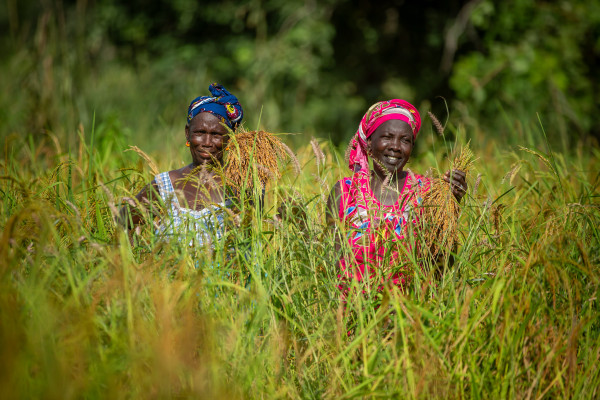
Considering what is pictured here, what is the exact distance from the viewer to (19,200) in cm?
281

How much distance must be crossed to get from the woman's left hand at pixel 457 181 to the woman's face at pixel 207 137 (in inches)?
40.2

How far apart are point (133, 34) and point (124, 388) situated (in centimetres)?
755

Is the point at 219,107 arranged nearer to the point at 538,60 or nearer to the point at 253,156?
the point at 253,156

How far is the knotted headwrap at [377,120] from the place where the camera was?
2639 millimetres

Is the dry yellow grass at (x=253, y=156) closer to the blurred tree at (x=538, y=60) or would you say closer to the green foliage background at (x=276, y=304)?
the green foliage background at (x=276, y=304)

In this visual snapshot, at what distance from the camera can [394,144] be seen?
2.59m

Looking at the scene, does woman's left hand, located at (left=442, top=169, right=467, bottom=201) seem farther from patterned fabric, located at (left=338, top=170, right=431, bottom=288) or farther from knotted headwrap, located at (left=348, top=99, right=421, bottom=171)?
knotted headwrap, located at (left=348, top=99, right=421, bottom=171)

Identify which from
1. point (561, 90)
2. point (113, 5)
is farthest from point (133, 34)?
point (561, 90)

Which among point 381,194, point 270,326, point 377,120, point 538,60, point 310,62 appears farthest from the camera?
point 310,62

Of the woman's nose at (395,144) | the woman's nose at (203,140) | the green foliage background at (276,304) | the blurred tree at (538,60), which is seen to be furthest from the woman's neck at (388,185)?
the blurred tree at (538,60)

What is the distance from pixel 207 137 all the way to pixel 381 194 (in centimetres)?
87

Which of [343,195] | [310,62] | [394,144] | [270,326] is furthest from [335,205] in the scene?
[310,62]

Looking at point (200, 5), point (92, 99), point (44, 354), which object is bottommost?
point (44, 354)

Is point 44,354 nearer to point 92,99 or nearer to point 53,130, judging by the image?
point 53,130
